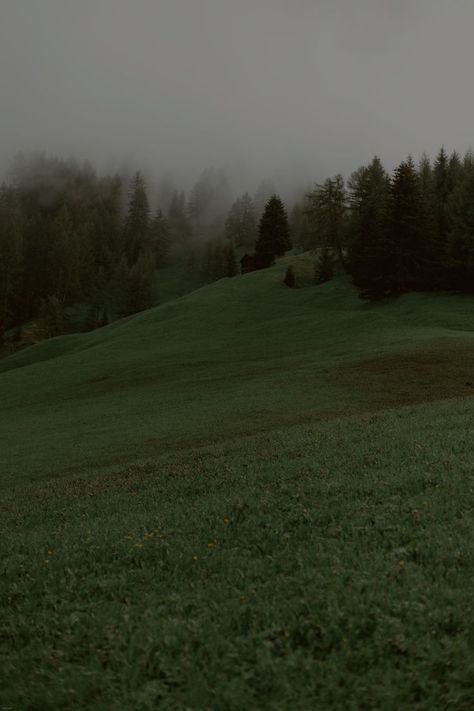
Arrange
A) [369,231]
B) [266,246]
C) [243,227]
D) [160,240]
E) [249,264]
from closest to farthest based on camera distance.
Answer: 1. [369,231]
2. [266,246]
3. [249,264]
4. [243,227]
5. [160,240]

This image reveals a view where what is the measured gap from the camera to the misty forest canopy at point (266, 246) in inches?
2785

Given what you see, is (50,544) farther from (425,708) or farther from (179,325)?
(179,325)

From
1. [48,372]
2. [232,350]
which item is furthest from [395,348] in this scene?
[48,372]

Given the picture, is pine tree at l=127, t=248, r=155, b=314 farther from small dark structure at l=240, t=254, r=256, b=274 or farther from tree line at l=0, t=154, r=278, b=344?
small dark structure at l=240, t=254, r=256, b=274

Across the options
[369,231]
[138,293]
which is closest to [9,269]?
[138,293]

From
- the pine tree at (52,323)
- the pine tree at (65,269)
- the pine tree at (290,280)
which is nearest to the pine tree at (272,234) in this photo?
the pine tree at (290,280)

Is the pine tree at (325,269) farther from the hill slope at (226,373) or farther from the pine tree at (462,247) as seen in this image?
the pine tree at (462,247)

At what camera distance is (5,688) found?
590cm

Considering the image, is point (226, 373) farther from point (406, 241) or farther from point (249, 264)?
point (249, 264)

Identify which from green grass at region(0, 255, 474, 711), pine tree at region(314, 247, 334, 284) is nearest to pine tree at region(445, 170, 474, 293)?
pine tree at region(314, 247, 334, 284)

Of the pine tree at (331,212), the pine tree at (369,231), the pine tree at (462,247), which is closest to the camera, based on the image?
the pine tree at (462,247)

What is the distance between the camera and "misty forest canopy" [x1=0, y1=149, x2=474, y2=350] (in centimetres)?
7075

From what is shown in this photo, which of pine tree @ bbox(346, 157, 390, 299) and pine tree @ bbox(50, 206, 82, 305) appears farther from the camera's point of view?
pine tree @ bbox(50, 206, 82, 305)

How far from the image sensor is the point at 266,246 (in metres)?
120
